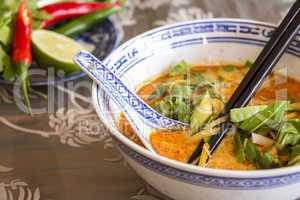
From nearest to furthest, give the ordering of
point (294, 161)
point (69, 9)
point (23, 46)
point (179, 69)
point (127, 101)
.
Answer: point (294, 161) → point (127, 101) → point (179, 69) → point (23, 46) → point (69, 9)

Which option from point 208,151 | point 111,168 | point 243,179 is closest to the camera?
point 243,179

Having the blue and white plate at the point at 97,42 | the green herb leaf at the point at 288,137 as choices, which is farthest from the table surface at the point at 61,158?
the green herb leaf at the point at 288,137

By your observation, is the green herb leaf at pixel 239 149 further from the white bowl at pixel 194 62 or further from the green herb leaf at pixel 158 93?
the green herb leaf at pixel 158 93

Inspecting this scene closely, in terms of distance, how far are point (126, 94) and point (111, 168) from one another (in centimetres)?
17

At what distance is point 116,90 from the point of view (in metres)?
Answer: 0.92

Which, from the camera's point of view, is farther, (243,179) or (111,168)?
A: (111,168)

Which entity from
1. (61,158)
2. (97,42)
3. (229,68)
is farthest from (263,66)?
(97,42)

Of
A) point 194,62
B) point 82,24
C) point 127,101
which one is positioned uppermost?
point 82,24

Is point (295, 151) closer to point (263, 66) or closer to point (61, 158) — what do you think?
point (263, 66)

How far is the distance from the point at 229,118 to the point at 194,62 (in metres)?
0.30

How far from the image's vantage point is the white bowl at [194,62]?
74cm

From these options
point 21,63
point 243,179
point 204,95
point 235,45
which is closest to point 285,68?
point 235,45

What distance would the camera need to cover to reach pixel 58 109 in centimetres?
120

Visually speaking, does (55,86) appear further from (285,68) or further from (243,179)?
(243,179)
